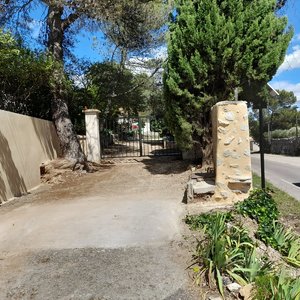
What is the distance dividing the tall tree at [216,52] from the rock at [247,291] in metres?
7.54

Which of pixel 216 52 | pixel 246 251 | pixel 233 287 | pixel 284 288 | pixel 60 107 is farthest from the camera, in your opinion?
pixel 60 107

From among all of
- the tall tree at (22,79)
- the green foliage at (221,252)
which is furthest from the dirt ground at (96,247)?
the tall tree at (22,79)

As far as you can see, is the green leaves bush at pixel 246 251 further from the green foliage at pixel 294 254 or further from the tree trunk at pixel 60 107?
the tree trunk at pixel 60 107

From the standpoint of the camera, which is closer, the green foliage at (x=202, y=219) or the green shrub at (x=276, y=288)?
the green shrub at (x=276, y=288)

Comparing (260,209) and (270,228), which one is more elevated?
(260,209)

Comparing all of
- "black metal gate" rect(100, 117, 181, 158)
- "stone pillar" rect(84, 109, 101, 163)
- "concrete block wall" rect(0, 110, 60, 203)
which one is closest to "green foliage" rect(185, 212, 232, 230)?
"concrete block wall" rect(0, 110, 60, 203)

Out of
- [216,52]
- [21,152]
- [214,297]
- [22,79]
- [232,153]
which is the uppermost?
[216,52]

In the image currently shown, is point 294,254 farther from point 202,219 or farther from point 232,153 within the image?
point 232,153

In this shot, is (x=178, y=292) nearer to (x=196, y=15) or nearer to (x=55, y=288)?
(x=55, y=288)

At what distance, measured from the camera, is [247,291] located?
158 inches

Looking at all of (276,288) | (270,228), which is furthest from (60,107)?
(276,288)

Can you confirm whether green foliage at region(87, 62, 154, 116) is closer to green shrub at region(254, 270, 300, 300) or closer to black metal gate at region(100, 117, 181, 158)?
black metal gate at region(100, 117, 181, 158)

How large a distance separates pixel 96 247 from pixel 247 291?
2.15m

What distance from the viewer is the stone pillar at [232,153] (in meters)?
7.48
